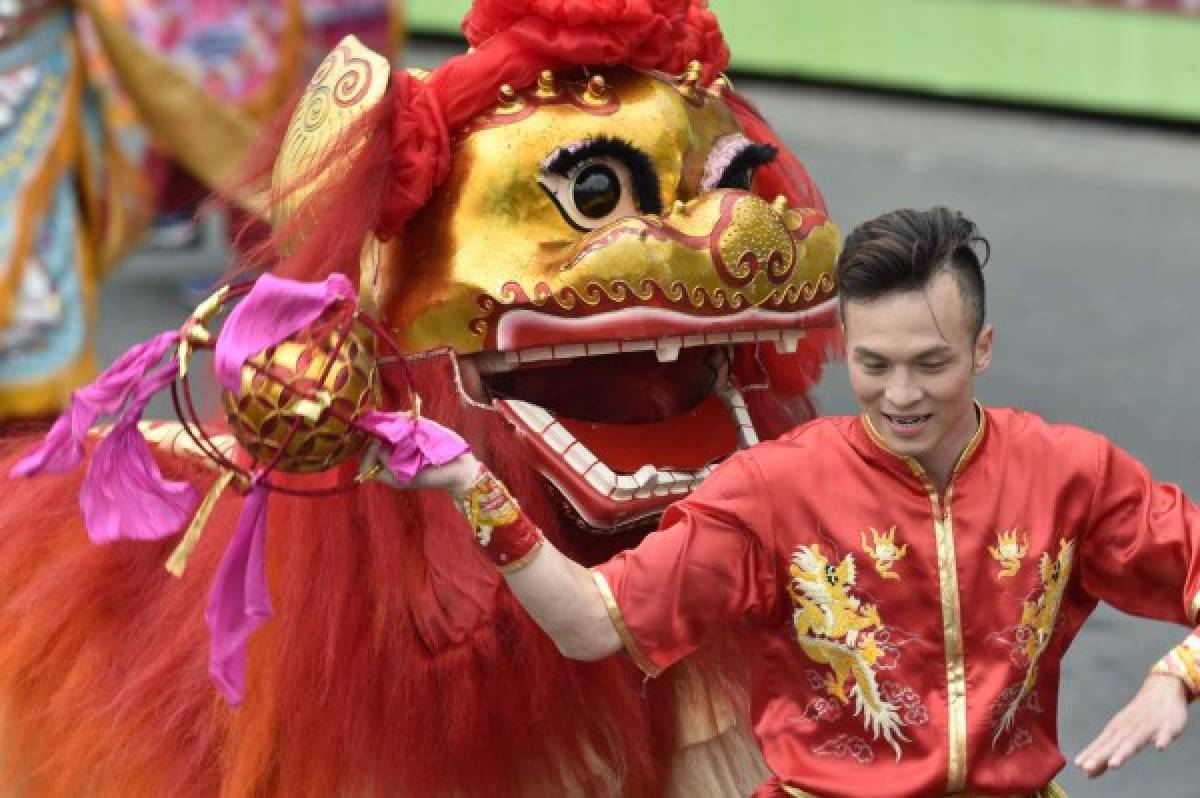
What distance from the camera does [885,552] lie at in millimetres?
2514

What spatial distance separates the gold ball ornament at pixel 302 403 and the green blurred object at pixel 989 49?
692cm

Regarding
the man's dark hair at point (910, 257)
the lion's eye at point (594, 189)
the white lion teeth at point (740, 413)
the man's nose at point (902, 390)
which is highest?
the man's dark hair at point (910, 257)

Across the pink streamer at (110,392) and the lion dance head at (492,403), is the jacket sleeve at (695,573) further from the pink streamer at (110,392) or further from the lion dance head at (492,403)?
the pink streamer at (110,392)

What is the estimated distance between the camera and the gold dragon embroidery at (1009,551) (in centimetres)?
252

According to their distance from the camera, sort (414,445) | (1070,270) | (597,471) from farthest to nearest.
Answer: (1070,270) → (597,471) → (414,445)

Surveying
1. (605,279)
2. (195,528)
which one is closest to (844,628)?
(605,279)

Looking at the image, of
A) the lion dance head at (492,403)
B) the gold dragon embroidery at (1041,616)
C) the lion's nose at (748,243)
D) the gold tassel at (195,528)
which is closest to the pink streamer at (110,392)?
the gold tassel at (195,528)

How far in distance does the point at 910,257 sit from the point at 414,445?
0.51 metres

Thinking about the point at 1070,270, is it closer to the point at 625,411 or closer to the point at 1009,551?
the point at 625,411

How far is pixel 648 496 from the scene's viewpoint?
2.85 metres

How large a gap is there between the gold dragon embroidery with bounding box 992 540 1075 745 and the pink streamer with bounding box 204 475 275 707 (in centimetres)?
74

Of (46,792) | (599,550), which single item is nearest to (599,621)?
(599,550)

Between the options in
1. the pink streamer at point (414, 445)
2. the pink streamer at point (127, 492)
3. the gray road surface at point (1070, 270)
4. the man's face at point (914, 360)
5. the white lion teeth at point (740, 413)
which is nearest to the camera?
the pink streamer at point (414, 445)

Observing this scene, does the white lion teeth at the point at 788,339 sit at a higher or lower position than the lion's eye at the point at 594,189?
lower
